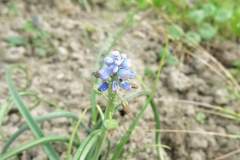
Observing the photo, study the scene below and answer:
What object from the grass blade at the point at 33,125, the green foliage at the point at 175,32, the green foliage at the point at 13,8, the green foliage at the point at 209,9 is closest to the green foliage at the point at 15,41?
the green foliage at the point at 13,8

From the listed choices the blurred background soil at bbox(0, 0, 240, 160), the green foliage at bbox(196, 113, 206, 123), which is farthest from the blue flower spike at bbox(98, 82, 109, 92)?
the green foliage at bbox(196, 113, 206, 123)

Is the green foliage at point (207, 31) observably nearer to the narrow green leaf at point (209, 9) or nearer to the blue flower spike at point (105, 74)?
the narrow green leaf at point (209, 9)

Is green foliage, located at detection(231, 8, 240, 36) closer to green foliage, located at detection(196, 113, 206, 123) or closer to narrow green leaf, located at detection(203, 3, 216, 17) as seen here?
narrow green leaf, located at detection(203, 3, 216, 17)

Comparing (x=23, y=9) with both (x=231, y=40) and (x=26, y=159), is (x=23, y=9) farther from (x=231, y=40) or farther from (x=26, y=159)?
(x=231, y=40)

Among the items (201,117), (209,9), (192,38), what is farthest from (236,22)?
(201,117)

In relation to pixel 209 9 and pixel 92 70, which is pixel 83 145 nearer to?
pixel 92 70

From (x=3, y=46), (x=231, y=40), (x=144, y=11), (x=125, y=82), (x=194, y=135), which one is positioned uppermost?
(x=144, y=11)

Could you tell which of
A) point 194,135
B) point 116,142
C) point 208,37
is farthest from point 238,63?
point 116,142
